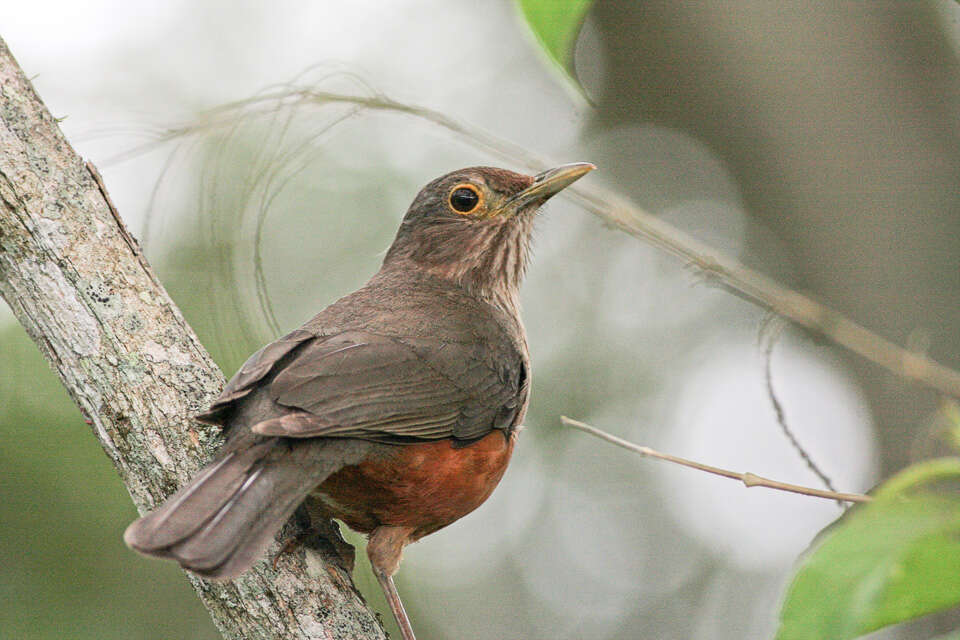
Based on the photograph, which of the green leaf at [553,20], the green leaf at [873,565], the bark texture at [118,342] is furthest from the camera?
the bark texture at [118,342]

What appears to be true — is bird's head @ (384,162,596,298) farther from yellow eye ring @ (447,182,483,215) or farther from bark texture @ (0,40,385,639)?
bark texture @ (0,40,385,639)

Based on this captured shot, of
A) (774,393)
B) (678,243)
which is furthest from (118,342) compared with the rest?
(774,393)

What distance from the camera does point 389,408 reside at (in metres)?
3.15

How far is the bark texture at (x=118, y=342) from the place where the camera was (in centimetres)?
270

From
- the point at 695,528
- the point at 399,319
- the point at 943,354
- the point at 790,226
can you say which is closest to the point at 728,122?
the point at 790,226

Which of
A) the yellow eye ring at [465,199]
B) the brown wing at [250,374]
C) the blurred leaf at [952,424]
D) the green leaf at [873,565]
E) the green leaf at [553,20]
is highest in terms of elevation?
the green leaf at [553,20]

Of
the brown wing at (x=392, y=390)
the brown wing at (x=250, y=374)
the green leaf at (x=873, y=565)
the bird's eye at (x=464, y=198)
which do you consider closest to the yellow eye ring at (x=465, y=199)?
the bird's eye at (x=464, y=198)

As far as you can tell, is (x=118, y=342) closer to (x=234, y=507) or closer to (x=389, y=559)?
(x=234, y=507)

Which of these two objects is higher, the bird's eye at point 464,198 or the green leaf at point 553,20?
the green leaf at point 553,20

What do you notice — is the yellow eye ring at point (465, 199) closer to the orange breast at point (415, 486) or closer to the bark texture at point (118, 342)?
the orange breast at point (415, 486)

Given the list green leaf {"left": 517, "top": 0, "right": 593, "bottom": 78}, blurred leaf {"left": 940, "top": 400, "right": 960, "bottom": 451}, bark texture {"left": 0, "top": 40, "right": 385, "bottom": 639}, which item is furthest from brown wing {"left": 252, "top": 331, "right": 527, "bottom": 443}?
blurred leaf {"left": 940, "top": 400, "right": 960, "bottom": 451}

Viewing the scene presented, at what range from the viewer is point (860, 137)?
532 cm

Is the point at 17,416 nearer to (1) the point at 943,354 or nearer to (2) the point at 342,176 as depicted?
(2) the point at 342,176

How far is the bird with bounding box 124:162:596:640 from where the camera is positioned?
256 centimetres
